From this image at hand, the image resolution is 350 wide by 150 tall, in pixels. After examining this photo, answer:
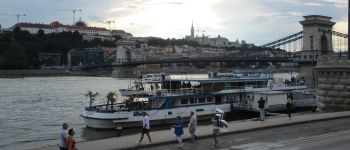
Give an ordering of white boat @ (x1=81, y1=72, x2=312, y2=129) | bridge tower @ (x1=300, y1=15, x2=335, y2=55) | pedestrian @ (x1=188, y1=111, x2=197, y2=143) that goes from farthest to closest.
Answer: bridge tower @ (x1=300, y1=15, x2=335, y2=55) → white boat @ (x1=81, y1=72, x2=312, y2=129) → pedestrian @ (x1=188, y1=111, x2=197, y2=143)

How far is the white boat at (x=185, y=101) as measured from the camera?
98.8 feet

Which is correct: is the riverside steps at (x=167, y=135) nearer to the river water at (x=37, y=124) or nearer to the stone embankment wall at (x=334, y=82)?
the stone embankment wall at (x=334, y=82)

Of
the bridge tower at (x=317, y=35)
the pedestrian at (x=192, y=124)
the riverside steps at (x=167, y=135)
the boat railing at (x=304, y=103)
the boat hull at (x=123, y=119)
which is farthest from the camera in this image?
the bridge tower at (x=317, y=35)

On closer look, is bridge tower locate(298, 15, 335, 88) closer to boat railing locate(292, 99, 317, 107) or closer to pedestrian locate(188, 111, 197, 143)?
boat railing locate(292, 99, 317, 107)

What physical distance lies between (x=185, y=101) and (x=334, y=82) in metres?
9.82

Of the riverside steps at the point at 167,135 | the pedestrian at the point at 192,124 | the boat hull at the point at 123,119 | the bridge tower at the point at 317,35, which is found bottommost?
the boat hull at the point at 123,119

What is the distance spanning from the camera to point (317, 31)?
8681 centimetres

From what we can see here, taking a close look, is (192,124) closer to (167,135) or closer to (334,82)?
(167,135)

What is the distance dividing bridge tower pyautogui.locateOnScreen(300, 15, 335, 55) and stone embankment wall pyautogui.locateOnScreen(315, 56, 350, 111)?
5817 centimetres

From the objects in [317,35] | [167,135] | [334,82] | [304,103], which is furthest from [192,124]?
[317,35]

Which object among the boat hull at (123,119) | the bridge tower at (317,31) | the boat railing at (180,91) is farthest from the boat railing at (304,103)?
the bridge tower at (317,31)

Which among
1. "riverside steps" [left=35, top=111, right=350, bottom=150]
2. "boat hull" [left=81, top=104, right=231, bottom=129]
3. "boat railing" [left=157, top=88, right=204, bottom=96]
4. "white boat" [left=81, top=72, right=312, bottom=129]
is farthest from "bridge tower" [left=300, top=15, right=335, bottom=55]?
"riverside steps" [left=35, top=111, right=350, bottom=150]

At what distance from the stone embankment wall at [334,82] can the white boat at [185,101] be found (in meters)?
6.28

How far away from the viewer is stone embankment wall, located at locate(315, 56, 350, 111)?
1104 inches
